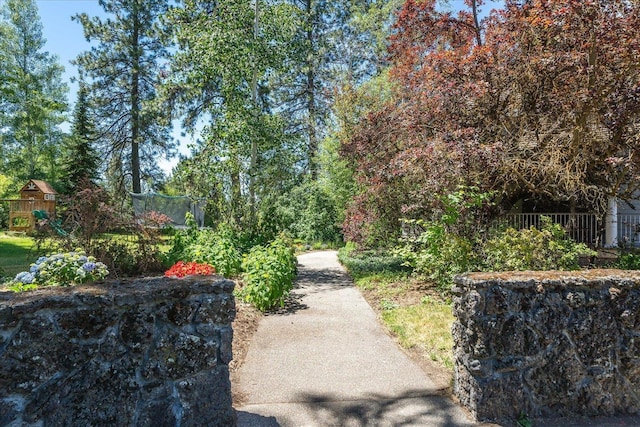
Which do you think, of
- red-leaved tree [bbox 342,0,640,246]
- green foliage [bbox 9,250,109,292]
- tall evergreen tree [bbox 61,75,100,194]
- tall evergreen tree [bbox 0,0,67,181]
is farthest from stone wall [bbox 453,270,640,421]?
tall evergreen tree [bbox 0,0,67,181]

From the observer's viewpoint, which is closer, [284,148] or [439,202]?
[439,202]

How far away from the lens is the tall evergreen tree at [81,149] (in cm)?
2069

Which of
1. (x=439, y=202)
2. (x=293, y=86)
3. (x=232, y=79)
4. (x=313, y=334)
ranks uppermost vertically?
(x=293, y=86)

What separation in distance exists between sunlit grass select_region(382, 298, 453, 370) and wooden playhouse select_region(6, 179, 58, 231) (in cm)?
1816

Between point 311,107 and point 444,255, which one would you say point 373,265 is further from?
point 311,107

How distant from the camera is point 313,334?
5.07m

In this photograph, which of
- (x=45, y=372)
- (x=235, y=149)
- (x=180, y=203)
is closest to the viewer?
(x=45, y=372)

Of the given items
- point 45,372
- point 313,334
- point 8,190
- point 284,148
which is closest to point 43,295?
point 45,372

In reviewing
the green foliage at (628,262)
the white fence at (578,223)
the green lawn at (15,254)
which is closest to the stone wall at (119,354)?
the green lawn at (15,254)

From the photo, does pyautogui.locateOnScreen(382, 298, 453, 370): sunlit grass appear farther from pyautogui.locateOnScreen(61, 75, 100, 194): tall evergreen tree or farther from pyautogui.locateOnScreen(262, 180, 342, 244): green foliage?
pyautogui.locateOnScreen(61, 75, 100, 194): tall evergreen tree

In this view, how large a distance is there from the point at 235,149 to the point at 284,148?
1.34 m

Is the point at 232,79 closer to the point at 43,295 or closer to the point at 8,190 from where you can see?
the point at 43,295

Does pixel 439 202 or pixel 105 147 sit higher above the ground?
pixel 105 147

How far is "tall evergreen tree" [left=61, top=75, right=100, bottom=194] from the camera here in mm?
20688
